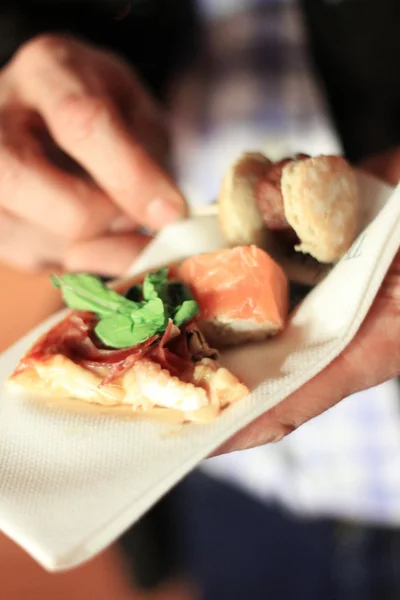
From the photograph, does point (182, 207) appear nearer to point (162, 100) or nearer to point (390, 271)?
point (390, 271)

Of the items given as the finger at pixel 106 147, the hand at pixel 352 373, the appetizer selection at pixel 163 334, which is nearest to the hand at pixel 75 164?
the finger at pixel 106 147

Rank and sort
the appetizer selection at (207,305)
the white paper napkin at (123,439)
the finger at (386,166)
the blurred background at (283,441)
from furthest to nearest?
1. the blurred background at (283,441)
2. the finger at (386,166)
3. the appetizer selection at (207,305)
4. the white paper napkin at (123,439)

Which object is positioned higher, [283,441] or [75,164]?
[75,164]

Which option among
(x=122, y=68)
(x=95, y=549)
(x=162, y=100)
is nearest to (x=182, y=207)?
(x=122, y=68)

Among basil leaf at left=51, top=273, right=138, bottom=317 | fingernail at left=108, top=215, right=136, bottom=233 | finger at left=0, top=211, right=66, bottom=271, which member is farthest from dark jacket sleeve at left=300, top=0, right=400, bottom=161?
basil leaf at left=51, top=273, right=138, bottom=317

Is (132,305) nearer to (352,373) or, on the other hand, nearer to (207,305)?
(207,305)

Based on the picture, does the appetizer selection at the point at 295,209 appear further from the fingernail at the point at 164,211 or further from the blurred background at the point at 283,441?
the blurred background at the point at 283,441

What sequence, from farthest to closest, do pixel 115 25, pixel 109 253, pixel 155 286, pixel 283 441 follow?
pixel 283 441 → pixel 115 25 → pixel 109 253 → pixel 155 286

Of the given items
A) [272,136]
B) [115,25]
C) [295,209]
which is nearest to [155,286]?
[295,209]
